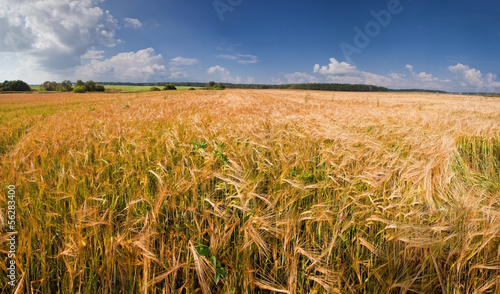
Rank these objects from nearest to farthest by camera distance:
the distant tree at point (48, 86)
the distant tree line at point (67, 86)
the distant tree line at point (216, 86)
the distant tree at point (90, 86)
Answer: the distant tree at point (90, 86) < the distant tree line at point (67, 86) < the distant tree at point (48, 86) < the distant tree line at point (216, 86)

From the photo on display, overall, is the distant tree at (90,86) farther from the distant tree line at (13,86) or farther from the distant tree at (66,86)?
the distant tree line at (13,86)

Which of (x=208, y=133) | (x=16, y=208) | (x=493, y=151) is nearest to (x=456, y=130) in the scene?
(x=493, y=151)

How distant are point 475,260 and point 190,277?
63.0 inches

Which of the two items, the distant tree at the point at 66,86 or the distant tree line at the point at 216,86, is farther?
the distant tree line at the point at 216,86

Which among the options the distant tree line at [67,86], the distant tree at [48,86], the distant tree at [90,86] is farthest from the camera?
the distant tree at [48,86]

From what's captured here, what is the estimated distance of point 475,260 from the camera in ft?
4.00

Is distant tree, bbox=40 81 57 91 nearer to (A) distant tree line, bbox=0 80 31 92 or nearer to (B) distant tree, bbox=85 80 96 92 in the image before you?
(A) distant tree line, bbox=0 80 31 92

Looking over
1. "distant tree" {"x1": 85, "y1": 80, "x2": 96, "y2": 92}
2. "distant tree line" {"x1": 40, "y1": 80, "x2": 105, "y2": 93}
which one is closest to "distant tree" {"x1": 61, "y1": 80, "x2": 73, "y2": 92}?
"distant tree line" {"x1": 40, "y1": 80, "x2": 105, "y2": 93}

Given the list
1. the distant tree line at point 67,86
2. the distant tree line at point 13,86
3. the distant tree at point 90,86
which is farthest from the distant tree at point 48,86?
the distant tree at point 90,86

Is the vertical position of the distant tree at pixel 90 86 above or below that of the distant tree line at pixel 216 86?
below

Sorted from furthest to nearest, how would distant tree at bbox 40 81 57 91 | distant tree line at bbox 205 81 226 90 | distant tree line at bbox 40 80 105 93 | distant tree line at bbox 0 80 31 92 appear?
distant tree line at bbox 205 81 226 90, distant tree at bbox 40 81 57 91, distant tree line at bbox 40 80 105 93, distant tree line at bbox 0 80 31 92

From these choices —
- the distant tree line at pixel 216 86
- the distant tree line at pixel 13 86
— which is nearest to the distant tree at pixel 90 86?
the distant tree line at pixel 13 86

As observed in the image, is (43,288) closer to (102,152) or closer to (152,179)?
(152,179)

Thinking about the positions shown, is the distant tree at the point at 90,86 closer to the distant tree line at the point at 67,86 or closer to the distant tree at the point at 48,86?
the distant tree line at the point at 67,86
